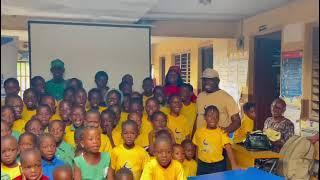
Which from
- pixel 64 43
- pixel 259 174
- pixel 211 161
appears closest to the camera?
pixel 259 174

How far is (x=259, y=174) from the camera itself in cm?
260

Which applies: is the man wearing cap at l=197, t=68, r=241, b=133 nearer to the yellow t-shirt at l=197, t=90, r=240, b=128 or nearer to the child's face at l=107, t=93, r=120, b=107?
the yellow t-shirt at l=197, t=90, r=240, b=128

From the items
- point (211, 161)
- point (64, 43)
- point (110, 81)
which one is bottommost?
point (211, 161)

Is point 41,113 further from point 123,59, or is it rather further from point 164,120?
point 123,59

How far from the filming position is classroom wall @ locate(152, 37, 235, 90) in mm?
6669

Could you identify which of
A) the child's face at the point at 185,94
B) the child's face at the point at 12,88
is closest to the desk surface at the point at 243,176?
the child's face at the point at 185,94

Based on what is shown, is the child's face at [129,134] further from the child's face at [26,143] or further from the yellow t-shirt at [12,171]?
the yellow t-shirt at [12,171]

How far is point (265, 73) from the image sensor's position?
5.71m

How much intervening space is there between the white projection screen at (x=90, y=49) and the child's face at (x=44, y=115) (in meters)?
2.15

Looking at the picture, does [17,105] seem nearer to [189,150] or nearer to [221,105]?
[189,150]

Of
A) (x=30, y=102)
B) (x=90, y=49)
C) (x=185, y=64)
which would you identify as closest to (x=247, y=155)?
(x=30, y=102)

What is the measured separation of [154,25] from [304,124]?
8.89ft

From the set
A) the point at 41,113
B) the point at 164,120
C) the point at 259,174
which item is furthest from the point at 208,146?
the point at 41,113

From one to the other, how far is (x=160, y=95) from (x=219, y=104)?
0.83m
